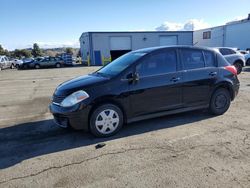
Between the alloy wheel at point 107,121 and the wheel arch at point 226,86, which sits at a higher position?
the wheel arch at point 226,86

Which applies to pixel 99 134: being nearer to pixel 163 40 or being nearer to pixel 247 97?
pixel 247 97

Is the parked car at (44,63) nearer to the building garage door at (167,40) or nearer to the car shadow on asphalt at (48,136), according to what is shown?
the building garage door at (167,40)

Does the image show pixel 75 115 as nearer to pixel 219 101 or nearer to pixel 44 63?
pixel 219 101

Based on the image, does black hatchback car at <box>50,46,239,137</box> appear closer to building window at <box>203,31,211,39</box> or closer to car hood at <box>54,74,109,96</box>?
car hood at <box>54,74,109,96</box>

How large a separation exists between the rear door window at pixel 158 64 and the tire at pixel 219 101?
4.46ft

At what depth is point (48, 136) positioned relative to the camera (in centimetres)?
462

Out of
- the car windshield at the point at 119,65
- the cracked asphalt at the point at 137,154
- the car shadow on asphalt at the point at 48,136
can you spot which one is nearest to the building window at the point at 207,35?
the cracked asphalt at the point at 137,154

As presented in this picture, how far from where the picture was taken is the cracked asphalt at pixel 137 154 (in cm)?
300

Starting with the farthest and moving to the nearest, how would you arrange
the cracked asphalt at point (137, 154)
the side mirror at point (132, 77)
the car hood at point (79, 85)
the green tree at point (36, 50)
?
the green tree at point (36, 50)
the side mirror at point (132, 77)
the car hood at point (79, 85)
the cracked asphalt at point (137, 154)

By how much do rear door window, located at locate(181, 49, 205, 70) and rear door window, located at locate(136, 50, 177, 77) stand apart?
0.27 meters

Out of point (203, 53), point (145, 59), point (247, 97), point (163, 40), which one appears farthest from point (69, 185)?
point (163, 40)

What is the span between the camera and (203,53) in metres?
5.43

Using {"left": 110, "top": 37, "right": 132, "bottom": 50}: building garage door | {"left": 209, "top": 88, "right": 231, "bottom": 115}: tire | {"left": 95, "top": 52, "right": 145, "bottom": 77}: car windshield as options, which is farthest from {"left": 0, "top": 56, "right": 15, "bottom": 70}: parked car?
{"left": 209, "top": 88, "right": 231, "bottom": 115}: tire

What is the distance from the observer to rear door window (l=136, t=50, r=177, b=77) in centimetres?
466
